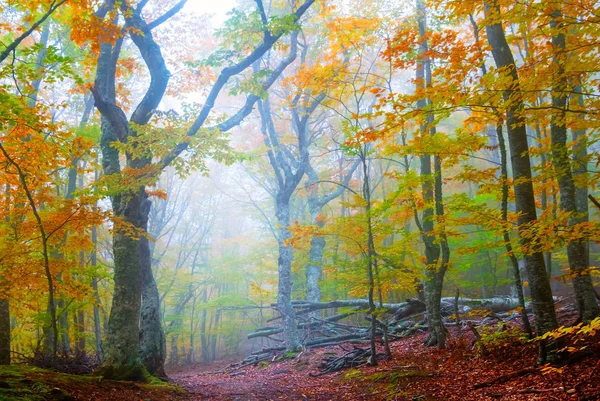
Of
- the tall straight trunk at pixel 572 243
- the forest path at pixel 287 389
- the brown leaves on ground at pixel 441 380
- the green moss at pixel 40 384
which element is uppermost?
the tall straight trunk at pixel 572 243

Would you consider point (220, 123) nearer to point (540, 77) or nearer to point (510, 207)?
point (540, 77)

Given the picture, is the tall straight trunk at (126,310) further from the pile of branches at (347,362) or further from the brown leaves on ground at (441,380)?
the pile of branches at (347,362)

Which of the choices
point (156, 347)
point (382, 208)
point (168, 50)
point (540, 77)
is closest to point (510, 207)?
point (382, 208)

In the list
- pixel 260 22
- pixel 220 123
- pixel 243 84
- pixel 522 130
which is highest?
pixel 260 22

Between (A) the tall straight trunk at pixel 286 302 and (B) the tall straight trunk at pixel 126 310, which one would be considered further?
(A) the tall straight trunk at pixel 286 302

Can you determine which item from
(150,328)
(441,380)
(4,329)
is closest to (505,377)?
(441,380)

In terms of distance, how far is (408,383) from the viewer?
5789 mm

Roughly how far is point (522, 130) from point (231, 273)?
19.3 meters

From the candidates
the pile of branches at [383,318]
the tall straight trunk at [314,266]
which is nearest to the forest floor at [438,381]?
the pile of branches at [383,318]

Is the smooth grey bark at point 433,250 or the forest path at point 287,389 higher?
the smooth grey bark at point 433,250

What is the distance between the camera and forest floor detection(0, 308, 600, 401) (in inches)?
154

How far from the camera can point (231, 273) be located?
72.2ft

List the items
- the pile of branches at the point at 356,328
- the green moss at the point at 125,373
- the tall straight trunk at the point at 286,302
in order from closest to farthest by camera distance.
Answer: the green moss at the point at 125,373 → the pile of branches at the point at 356,328 → the tall straight trunk at the point at 286,302

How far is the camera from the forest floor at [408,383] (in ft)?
12.9
